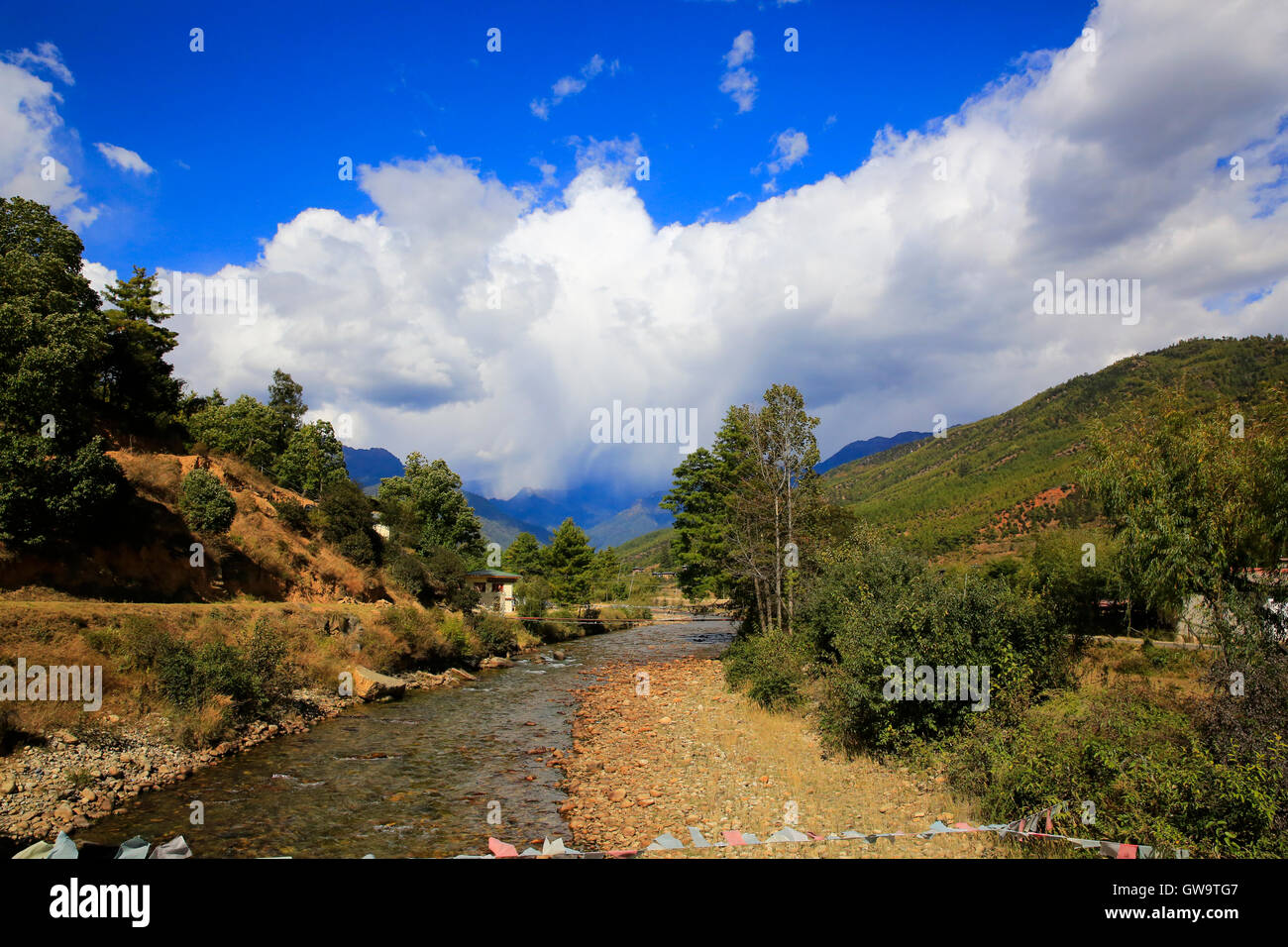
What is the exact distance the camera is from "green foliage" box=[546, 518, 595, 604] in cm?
6406

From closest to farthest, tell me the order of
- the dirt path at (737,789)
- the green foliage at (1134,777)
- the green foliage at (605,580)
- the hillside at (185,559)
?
the green foliage at (1134,777) < the dirt path at (737,789) < the hillside at (185,559) < the green foliage at (605,580)

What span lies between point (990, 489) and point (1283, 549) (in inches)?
3503

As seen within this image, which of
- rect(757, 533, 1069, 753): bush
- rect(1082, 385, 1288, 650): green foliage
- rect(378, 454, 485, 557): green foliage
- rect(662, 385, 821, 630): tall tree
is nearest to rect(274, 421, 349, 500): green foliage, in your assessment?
rect(378, 454, 485, 557): green foliage

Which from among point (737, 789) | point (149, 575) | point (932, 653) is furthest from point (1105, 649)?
point (149, 575)

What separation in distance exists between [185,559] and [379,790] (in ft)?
68.1

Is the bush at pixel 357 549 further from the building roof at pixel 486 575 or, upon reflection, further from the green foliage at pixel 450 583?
the building roof at pixel 486 575

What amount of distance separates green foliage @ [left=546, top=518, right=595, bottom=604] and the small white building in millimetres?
4712

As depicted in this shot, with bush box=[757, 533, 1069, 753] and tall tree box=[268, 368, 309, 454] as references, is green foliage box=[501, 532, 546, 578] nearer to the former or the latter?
tall tree box=[268, 368, 309, 454]

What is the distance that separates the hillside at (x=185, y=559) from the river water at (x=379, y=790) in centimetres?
1124

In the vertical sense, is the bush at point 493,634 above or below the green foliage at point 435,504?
below

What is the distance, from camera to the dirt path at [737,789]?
1057 cm

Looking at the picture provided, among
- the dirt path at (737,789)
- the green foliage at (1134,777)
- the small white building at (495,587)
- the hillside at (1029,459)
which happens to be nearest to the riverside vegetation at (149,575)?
the small white building at (495,587)
